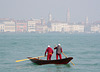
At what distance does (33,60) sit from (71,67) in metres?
3.23

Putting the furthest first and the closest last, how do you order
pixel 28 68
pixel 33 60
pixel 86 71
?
pixel 33 60 < pixel 28 68 < pixel 86 71

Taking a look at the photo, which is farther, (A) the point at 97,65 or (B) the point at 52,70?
(A) the point at 97,65

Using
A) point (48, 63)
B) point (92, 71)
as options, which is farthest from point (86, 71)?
point (48, 63)

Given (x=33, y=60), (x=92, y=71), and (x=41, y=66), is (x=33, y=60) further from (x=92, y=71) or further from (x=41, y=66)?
(x=92, y=71)

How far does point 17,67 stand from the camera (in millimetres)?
24547

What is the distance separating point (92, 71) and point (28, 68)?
187 inches

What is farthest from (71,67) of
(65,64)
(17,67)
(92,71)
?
(17,67)

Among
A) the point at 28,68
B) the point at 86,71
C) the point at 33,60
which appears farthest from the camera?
the point at 33,60

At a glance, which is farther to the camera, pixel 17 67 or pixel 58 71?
pixel 17 67

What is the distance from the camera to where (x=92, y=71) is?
2258 cm

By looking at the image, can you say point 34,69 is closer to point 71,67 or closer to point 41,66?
point 41,66

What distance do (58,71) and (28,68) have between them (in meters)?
2.60

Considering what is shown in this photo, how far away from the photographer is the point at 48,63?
24.7 m

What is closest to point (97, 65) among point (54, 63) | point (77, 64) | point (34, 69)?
point (77, 64)
